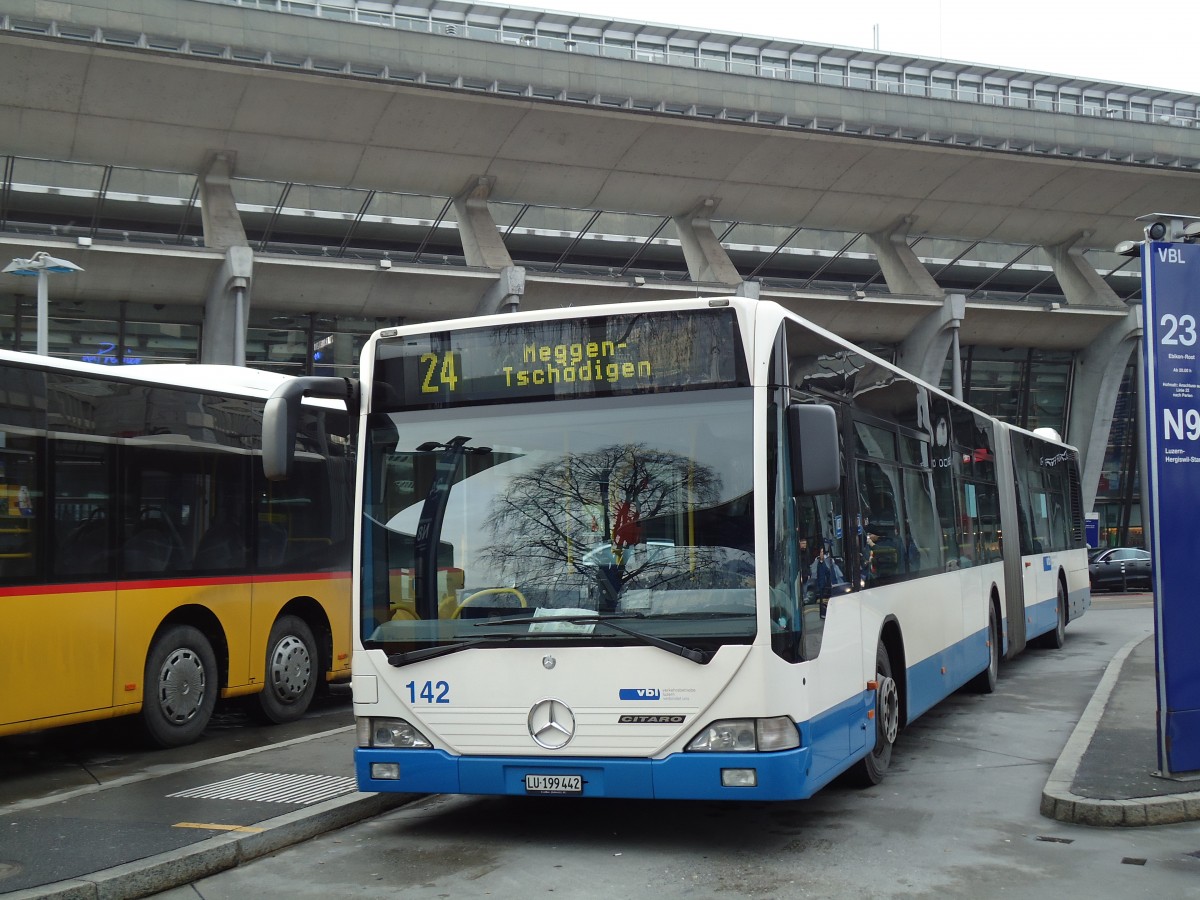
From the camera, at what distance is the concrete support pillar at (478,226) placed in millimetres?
31800

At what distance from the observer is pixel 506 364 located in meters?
7.18

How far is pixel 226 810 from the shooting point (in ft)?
24.6

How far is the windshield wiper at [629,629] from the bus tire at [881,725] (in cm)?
226

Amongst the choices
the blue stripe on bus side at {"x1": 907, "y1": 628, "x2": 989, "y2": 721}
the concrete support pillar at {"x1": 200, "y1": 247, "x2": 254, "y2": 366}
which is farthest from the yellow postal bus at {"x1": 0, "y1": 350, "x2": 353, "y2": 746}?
the concrete support pillar at {"x1": 200, "y1": 247, "x2": 254, "y2": 366}

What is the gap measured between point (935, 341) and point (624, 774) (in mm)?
33974

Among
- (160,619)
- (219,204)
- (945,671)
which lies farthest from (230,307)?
(945,671)

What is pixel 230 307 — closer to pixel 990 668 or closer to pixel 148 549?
pixel 148 549

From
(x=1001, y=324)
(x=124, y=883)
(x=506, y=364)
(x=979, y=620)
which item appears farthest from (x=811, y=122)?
(x=124, y=883)

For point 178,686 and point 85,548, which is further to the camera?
point 178,686

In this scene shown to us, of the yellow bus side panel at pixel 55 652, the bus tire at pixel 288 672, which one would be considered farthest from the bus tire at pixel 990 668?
the yellow bus side panel at pixel 55 652

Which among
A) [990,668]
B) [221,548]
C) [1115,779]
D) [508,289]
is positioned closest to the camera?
[1115,779]

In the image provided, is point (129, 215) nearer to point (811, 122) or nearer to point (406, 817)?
point (811, 122)

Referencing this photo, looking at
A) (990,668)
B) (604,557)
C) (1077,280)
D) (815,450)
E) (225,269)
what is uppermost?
(1077,280)

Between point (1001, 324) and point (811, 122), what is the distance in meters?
11.9
